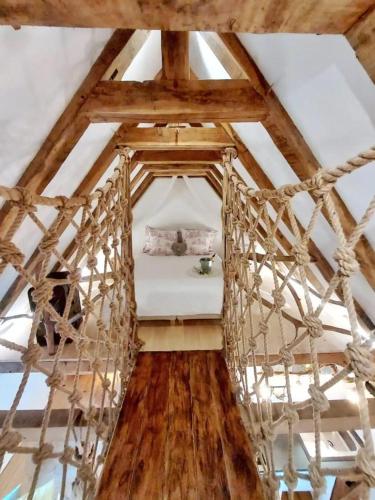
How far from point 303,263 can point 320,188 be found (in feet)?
0.70

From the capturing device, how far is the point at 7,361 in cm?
270

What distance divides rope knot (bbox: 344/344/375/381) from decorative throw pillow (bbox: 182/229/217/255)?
3.73 meters

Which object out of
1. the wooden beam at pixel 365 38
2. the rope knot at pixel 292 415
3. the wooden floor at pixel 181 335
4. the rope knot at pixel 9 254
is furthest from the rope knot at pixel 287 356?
the wooden floor at pixel 181 335

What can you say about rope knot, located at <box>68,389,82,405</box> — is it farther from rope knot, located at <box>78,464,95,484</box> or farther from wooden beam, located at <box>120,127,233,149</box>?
wooden beam, located at <box>120,127,233,149</box>

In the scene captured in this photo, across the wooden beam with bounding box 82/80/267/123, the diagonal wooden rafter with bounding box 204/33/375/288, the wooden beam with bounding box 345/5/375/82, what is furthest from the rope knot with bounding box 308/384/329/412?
the wooden beam with bounding box 82/80/267/123

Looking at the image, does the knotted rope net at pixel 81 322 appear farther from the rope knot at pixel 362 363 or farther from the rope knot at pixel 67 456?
the rope knot at pixel 362 363

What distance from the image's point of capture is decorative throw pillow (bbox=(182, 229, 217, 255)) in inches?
169

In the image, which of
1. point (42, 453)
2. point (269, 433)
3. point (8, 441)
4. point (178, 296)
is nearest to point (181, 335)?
→ point (178, 296)

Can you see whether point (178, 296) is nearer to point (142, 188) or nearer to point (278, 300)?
point (142, 188)

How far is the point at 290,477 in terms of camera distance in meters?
0.63

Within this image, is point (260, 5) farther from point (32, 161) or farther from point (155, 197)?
point (155, 197)

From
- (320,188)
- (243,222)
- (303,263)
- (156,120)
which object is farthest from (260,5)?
(156,120)

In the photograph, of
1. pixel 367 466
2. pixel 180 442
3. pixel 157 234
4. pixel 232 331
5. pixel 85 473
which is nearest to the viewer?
pixel 367 466

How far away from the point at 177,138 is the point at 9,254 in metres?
1.88
